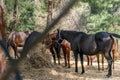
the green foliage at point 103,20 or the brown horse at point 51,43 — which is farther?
the green foliage at point 103,20

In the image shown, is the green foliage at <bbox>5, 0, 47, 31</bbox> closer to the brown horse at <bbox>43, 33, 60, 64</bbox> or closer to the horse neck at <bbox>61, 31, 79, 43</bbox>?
the brown horse at <bbox>43, 33, 60, 64</bbox>

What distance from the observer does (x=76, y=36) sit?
1144cm

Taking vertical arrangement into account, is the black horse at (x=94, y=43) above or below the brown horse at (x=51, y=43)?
above

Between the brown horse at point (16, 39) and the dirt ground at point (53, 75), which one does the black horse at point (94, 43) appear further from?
the brown horse at point (16, 39)

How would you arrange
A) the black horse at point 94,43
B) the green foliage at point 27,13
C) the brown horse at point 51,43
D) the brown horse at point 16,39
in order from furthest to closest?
the green foliage at point 27,13
the brown horse at point 16,39
the brown horse at point 51,43
the black horse at point 94,43

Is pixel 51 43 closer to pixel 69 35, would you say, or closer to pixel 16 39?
pixel 16 39

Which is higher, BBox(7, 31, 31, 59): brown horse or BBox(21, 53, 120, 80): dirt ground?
BBox(7, 31, 31, 59): brown horse

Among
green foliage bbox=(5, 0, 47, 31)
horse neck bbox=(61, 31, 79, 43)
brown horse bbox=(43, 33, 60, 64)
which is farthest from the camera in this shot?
green foliage bbox=(5, 0, 47, 31)

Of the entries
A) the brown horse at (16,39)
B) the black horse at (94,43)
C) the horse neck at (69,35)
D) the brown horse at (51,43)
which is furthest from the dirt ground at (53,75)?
the brown horse at (16,39)

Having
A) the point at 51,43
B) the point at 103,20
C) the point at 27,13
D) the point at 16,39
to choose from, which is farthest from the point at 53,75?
the point at 103,20

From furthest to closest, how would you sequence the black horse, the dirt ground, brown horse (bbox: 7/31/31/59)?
brown horse (bbox: 7/31/31/59)
the black horse
the dirt ground

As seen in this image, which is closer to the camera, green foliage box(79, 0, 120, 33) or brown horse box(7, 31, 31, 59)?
brown horse box(7, 31, 31, 59)

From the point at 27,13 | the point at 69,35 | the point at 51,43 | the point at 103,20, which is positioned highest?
the point at 69,35

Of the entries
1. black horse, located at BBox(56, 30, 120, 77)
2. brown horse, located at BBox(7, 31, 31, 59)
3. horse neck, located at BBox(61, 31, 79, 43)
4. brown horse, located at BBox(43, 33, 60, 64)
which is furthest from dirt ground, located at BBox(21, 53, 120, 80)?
brown horse, located at BBox(7, 31, 31, 59)
